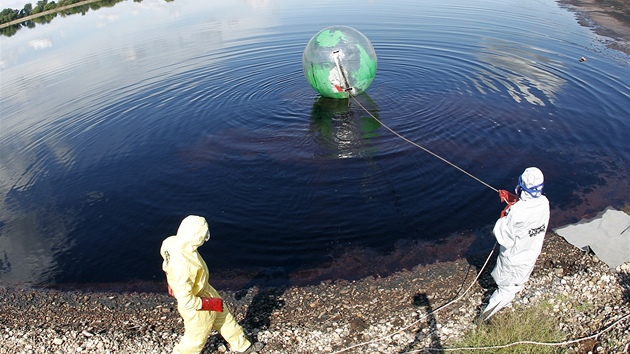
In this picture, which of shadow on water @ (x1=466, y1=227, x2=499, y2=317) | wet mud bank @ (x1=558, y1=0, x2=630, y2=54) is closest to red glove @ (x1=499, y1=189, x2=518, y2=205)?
Result: shadow on water @ (x1=466, y1=227, x2=499, y2=317)

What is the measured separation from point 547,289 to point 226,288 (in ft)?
18.5

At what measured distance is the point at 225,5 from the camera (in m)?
37.9

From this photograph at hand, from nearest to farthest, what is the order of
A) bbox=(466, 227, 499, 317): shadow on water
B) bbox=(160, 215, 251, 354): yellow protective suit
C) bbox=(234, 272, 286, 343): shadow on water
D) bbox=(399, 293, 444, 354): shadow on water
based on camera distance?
bbox=(160, 215, 251, 354): yellow protective suit < bbox=(399, 293, 444, 354): shadow on water < bbox=(234, 272, 286, 343): shadow on water < bbox=(466, 227, 499, 317): shadow on water

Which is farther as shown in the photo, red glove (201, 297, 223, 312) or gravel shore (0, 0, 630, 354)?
gravel shore (0, 0, 630, 354)

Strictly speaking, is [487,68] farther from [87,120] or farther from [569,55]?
[87,120]

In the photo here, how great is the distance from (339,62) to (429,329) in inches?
320

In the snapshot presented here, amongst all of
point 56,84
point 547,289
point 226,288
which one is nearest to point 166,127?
point 226,288

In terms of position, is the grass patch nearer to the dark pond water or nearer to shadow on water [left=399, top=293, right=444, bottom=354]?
shadow on water [left=399, top=293, right=444, bottom=354]

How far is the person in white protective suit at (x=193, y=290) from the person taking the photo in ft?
17.9

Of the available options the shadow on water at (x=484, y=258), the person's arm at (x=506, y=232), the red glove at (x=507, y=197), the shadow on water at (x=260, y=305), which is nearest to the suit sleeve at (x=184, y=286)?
the shadow on water at (x=260, y=305)

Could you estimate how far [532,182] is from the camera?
5.78 metres

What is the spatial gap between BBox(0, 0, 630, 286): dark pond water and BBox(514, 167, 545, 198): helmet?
3.09 meters

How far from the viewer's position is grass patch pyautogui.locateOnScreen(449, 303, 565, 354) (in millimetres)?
6348

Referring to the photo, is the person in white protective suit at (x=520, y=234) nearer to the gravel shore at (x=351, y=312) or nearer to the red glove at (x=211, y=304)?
the gravel shore at (x=351, y=312)
